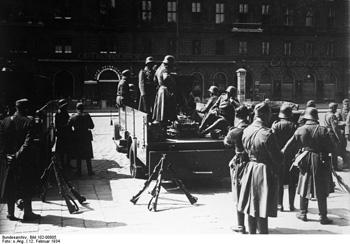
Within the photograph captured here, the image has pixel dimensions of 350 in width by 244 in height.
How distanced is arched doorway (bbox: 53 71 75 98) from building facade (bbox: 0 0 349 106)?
8cm

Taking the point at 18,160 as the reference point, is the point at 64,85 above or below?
above

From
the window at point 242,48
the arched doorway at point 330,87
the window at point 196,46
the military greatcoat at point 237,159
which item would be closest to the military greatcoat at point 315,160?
the military greatcoat at point 237,159

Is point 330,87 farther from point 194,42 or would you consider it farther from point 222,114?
point 222,114

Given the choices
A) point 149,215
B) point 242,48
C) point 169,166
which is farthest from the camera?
point 242,48

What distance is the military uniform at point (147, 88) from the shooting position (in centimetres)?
1184

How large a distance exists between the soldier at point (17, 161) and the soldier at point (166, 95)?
376 cm

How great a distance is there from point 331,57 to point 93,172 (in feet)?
119

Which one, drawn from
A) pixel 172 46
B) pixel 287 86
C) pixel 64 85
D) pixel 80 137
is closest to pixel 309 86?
pixel 287 86

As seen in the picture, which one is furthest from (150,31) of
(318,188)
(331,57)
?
(318,188)

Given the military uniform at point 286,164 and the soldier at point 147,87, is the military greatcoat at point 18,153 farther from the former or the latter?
the soldier at point 147,87

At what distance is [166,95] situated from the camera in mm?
10492

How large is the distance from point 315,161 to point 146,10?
34.6 m

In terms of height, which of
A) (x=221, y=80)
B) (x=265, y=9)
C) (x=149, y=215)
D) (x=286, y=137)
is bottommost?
(x=149, y=215)

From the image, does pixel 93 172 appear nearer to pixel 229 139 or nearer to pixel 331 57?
pixel 229 139
